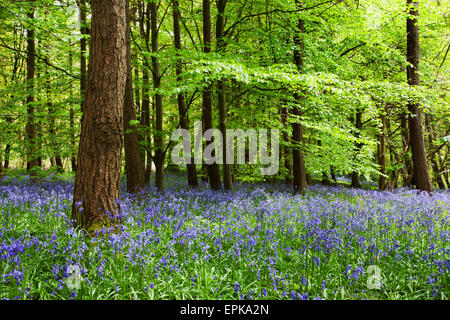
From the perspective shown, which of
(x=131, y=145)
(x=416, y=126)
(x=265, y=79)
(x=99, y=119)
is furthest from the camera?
(x=416, y=126)

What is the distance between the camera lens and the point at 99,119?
436 centimetres

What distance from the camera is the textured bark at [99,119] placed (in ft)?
14.4

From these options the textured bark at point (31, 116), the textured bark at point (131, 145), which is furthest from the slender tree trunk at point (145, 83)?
the textured bark at point (31, 116)

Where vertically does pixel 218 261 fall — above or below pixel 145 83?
below

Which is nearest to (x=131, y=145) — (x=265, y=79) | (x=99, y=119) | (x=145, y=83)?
(x=99, y=119)

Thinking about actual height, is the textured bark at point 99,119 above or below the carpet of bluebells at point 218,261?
above

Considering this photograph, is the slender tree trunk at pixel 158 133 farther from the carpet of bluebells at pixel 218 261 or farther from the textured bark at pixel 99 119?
the textured bark at pixel 99 119

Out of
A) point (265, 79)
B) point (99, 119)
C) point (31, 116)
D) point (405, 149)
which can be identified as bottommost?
point (99, 119)

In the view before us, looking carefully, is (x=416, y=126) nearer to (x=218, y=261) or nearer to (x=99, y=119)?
(x=218, y=261)

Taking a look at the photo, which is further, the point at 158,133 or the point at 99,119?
the point at 158,133

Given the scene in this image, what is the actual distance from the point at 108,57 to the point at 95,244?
291 cm

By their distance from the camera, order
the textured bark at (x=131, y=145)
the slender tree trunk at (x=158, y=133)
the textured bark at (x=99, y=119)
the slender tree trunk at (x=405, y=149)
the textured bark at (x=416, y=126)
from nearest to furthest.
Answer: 1. the textured bark at (x=99, y=119)
2. the textured bark at (x=131, y=145)
3. the slender tree trunk at (x=158, y=133)
4. the textured bark at (x=416, y=126)
5. the slender tree trunk at (x=405, y=149)
